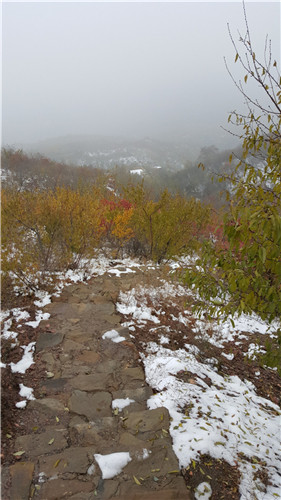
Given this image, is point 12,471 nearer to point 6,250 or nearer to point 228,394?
point 228,394

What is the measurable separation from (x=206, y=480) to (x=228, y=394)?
132cm

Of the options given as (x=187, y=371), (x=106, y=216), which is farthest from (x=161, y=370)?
(x=106, y=216)

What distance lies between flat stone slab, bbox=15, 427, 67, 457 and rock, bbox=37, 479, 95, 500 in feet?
0.93

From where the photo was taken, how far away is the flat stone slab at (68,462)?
2098 mm

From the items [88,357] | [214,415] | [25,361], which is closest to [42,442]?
[25,361]

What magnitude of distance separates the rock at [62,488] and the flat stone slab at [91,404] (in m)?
0.64

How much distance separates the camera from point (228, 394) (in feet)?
10.9

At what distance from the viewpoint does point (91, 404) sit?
283cm

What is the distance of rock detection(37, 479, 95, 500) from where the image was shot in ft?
6.31

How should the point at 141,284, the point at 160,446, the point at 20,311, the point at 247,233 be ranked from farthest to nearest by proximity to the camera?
the point at 141,284 → the point at 20,311 → the point at 160,446 → the point at 247,233

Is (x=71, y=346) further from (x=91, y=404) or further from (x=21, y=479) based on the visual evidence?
(x=21, y=479)

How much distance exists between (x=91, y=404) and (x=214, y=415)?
1.23 m

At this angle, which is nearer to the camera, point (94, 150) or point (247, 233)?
Answer: point (247, 233)

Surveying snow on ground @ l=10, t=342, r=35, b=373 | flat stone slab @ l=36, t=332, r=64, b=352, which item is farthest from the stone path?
snow on ground @ l=10, t=342, r=35, b=373
